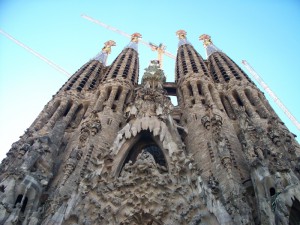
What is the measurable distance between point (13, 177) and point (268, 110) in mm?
14160

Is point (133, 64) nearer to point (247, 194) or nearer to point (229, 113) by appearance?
point (229, 113)

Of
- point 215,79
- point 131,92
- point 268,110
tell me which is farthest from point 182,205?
point 215,79

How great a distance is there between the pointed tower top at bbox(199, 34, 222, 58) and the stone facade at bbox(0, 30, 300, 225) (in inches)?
395

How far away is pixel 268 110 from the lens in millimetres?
20594

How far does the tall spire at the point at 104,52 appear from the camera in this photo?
3444cm

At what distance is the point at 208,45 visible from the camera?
37531 millimetres

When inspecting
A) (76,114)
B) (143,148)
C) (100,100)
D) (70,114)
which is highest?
(100,100)

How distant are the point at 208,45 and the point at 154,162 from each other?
2589 cm

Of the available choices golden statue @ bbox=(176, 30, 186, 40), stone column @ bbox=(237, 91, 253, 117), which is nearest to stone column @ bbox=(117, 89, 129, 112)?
stone column @ bbox=(237, 91, 253, 117)

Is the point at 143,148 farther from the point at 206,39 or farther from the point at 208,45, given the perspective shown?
the point at 206,39

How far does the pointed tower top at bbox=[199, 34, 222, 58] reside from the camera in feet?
113

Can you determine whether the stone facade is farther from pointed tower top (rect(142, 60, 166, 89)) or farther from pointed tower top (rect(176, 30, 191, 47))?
pointed tower top (rect(176, 30, 191, 47))

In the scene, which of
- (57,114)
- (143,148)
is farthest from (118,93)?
(143,148)

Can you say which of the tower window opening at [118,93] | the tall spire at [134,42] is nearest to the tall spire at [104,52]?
the tall spire at [134,42]
